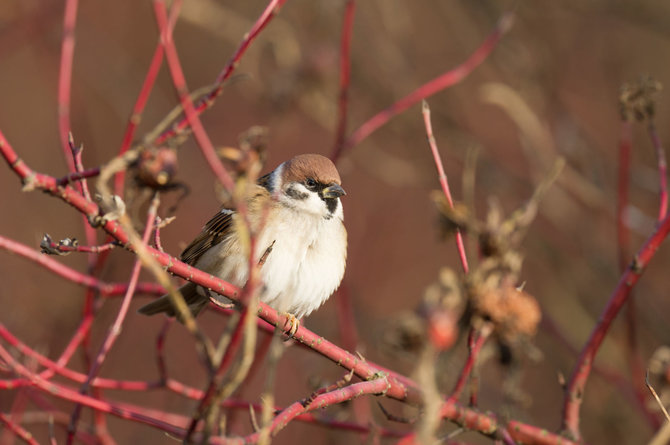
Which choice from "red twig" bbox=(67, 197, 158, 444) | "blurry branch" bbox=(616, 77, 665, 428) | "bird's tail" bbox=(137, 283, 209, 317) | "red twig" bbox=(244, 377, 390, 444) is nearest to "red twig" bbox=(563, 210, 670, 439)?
"blurry branch" bbox=(616, 77, 665, 428)

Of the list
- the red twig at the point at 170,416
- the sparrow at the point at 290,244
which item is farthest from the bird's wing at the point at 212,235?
the red twig at the point at 170,416

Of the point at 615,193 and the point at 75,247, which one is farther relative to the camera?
the point at 615,193

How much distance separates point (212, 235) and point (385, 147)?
3085 mm

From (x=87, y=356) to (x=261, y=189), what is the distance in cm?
128

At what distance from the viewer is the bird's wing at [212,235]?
3.60 metres

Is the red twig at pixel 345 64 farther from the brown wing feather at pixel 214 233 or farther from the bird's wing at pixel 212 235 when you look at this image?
the bird's wing at pixel 212 235

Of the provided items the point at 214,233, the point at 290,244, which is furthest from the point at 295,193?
the point at 214,233

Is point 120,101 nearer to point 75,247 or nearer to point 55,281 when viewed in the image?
point 55,281

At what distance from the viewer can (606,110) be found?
6.47 m

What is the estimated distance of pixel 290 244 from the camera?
3.33m

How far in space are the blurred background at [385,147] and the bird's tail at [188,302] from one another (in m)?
0.33

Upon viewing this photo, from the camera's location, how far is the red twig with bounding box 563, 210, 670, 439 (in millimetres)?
2234

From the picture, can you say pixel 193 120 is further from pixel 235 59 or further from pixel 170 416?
pixel 170 416

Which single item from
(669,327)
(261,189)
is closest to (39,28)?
(261,189)
